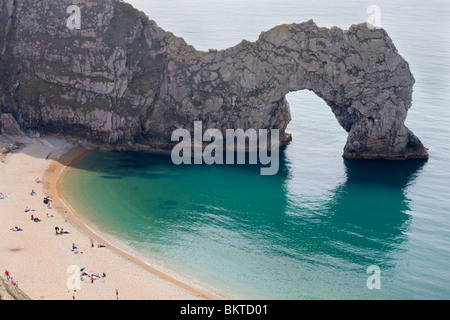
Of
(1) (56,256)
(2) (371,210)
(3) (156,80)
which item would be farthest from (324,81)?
(1) (56,256)

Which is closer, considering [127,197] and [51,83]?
[127,197]

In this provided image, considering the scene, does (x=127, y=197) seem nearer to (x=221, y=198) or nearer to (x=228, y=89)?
(x=221, y=198)

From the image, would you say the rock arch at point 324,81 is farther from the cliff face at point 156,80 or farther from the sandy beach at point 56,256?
the sandy beach at point 56,256

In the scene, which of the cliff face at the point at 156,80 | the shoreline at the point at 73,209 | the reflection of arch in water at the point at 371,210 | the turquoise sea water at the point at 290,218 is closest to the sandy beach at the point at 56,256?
the shoreline at the point at 73,209

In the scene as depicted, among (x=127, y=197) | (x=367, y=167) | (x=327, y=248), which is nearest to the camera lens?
(x=327, y=248)

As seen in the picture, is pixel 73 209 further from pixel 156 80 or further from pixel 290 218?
pixel 290 218

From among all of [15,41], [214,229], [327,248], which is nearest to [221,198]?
[214,229]
